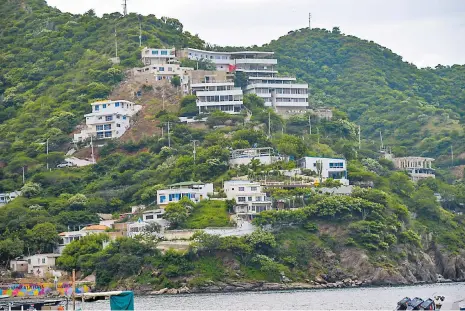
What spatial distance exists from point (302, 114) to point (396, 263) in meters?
28.4

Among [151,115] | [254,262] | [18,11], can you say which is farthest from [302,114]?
[18,11]

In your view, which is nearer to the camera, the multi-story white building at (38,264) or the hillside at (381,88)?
the multi-story white building at (38,264)

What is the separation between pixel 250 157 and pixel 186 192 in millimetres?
7986

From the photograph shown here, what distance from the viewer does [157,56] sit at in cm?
11625

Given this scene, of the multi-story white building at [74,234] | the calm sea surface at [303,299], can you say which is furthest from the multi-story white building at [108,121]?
the calm sea surface at [303,299]

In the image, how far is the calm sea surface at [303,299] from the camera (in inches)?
2657

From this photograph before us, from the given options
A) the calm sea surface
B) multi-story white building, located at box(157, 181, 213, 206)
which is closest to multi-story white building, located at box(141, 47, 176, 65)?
multi-story white building, located at box(157, 181, 213, 206)

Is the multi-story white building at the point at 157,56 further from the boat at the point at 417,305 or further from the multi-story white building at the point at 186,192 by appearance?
the boat at the point at 417,305

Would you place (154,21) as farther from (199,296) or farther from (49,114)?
(199,296)

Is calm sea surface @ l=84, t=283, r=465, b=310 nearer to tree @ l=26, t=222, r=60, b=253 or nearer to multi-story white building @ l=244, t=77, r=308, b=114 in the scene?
tree @ l=26, t=222, r=60, b=253

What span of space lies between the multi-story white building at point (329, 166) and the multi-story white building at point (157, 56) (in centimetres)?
2329

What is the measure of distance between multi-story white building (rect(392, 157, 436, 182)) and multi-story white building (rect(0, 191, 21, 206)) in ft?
112

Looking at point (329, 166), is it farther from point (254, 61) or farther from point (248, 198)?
point (254, 61)

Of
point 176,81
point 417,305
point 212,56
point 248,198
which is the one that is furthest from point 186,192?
point 417,305
